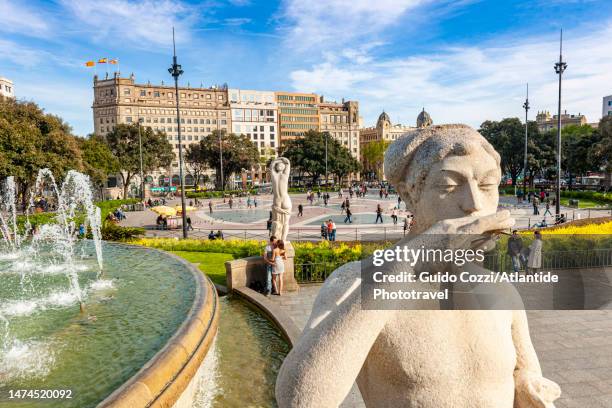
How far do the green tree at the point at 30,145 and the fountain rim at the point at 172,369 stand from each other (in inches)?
1010

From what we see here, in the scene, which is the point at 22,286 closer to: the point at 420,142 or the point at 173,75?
the point at 420,142

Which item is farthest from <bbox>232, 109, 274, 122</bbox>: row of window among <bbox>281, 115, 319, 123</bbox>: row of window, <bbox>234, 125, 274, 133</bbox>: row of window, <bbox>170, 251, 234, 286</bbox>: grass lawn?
<bbox>170, 251, 234, 286</bbox>: grass lawn

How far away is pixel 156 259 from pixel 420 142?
1248 centimetres

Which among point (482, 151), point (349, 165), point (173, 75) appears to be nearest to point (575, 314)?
point (482, 151)

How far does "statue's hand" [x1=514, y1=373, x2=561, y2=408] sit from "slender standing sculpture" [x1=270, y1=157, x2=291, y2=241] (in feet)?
34.6

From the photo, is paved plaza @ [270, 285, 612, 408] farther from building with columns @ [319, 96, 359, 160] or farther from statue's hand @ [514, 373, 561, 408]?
building with columns @ [319, 96, 359, 160]

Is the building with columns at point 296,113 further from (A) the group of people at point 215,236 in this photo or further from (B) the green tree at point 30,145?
(A) the group of people at point 215,236

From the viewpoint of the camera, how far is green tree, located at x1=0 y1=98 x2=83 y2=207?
87.8 ft

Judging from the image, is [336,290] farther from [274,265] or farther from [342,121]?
[342,121]

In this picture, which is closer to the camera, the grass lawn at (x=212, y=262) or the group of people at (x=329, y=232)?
the grass lawn at (x=212, y=262)

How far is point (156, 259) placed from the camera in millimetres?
13000

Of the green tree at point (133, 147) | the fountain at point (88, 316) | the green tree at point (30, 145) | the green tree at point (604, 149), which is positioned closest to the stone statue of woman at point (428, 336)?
the fountain at point (88, 316)

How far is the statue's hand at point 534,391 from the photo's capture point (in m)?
1.73

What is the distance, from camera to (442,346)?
1.58 metres
